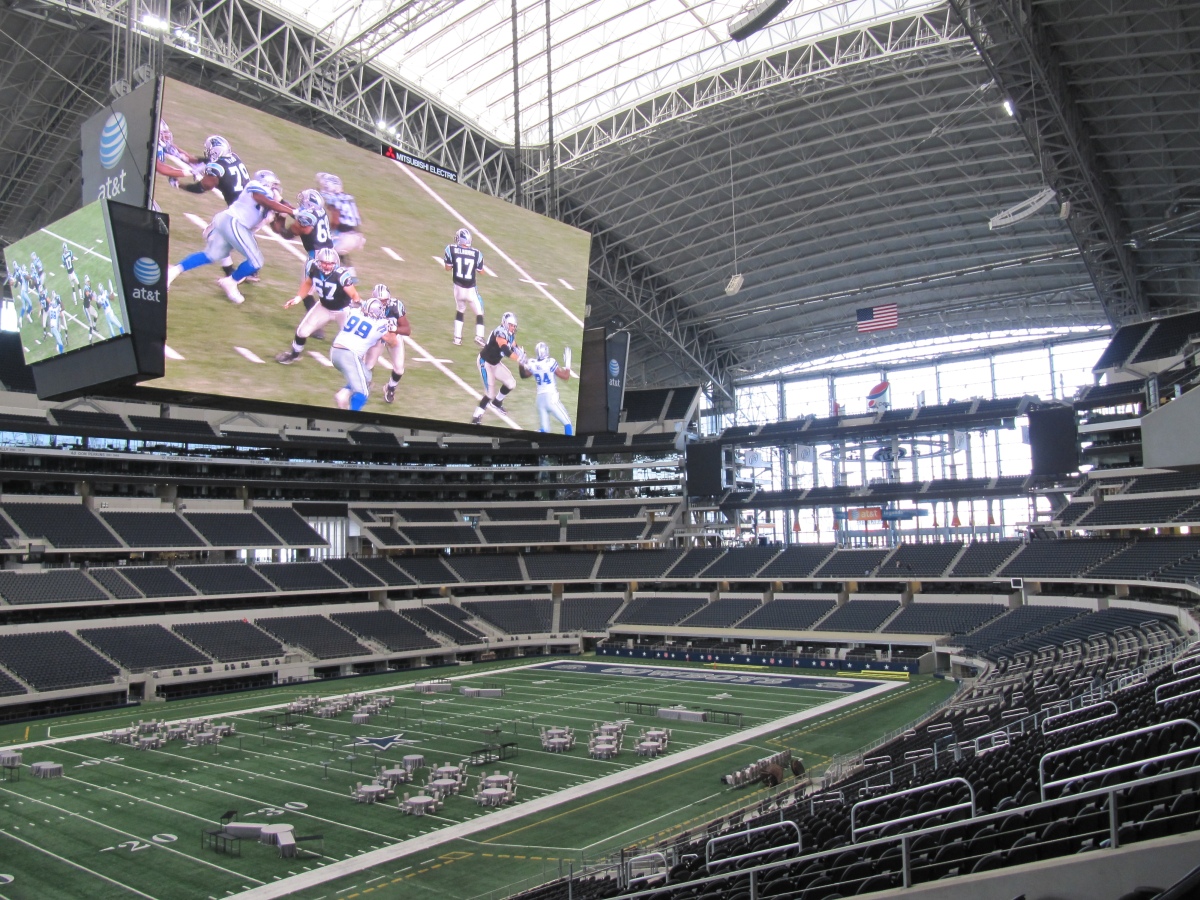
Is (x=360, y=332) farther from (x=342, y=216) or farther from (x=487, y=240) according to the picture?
(x=487, y=240)

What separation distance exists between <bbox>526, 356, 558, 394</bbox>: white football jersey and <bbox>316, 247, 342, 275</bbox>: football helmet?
16.3 ft

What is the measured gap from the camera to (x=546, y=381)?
70.7 ft

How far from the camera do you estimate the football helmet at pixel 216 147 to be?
16.5 meters

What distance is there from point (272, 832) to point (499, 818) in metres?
5.26

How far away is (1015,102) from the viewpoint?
34.2 m

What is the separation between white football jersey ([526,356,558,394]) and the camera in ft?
70.1

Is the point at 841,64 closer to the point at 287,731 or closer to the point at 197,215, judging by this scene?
the point at 197,215

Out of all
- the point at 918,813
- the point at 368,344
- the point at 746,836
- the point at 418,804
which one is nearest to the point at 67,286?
the point at 368,344

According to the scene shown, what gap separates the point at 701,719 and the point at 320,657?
22.2 metres

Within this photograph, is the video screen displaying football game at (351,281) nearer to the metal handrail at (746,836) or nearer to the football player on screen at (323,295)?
the football player on screen at (323,295)

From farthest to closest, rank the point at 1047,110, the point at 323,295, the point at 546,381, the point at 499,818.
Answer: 1. the point at 1047,110
2. the point at 499,818
3. the point at 546,381
4. the point at 323,295

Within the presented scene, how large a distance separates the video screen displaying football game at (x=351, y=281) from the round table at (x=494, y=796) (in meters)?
9.89

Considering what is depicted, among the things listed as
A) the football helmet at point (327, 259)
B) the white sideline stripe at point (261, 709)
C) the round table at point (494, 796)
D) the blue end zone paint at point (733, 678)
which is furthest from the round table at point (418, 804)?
the blue end zone paint at point (733, 678)

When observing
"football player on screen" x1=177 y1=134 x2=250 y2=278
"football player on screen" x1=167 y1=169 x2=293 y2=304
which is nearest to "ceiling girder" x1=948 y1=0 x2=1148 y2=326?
"football player on screen" x1=167 y1=169 x2=293 y2=304
